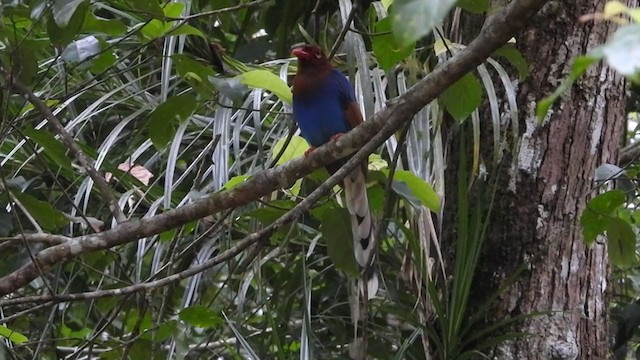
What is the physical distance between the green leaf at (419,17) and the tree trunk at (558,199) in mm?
1544

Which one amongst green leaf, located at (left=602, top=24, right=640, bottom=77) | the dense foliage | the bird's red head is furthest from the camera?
the bird's red head

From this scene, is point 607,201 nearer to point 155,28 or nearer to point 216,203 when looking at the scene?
point 216,203

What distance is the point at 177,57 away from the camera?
206 cm

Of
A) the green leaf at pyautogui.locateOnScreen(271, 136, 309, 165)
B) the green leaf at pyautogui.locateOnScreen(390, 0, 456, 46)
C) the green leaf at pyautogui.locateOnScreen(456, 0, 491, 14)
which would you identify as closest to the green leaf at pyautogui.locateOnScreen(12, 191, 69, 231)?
the green leaf at pyautogui.locateOnScreen(271, 136, 309, 165)

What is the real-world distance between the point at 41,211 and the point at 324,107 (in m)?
0.93

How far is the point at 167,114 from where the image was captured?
2082 mm

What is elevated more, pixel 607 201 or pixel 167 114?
pixel 167 114

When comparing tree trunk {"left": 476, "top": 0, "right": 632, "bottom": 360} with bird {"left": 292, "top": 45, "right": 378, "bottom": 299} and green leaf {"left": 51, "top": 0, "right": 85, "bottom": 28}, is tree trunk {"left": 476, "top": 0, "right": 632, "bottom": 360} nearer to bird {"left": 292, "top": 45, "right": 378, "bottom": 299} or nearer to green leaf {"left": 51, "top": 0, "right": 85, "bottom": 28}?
bird {"left": 292, "top": 45, "right": 378, "bottom": 299}

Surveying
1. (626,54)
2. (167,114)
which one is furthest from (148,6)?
(626,54)

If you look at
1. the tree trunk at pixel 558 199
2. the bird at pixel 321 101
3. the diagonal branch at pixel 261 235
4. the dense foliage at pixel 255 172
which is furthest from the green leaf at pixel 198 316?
the tree trunk at pixel 558 199

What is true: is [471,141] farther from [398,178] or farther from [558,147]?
[398,178]

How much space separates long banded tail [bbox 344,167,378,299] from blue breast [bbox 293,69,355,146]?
0.84ft

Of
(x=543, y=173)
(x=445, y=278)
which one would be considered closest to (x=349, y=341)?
(x=445, y=278)

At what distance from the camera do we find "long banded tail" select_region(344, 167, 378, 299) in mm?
2320
